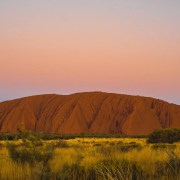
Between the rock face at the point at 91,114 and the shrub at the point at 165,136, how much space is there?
33438 millimetres

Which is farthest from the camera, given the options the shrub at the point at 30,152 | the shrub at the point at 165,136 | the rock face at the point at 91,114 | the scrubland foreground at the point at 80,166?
the rock face at the point at 91,114

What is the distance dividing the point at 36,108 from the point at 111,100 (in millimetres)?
18624

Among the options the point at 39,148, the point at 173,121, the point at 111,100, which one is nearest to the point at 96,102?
the point at 111,100

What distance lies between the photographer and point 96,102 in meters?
91.4

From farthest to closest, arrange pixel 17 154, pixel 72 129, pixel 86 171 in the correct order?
1. pixel 72 129
2. pixel 17 154
3. pixel 86 171

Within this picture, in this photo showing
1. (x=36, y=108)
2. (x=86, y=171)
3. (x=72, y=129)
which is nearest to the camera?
(x=86, y=171)

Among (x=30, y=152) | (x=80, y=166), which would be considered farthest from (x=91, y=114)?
(x=80, y=166)

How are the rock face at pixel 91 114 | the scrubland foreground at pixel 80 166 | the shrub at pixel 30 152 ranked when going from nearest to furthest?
the scrubland foreground at pixel 80 166
the shrub at pixel 30 152
the rock face at pixel 91 114

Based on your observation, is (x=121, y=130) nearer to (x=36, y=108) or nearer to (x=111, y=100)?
(x=111, y=100)

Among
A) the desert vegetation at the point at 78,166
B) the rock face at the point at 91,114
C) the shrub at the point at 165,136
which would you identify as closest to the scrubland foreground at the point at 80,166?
the desert vegetation at the point at 78,166

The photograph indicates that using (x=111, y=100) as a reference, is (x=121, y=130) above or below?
below

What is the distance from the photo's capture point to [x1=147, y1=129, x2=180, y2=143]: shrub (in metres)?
43.7

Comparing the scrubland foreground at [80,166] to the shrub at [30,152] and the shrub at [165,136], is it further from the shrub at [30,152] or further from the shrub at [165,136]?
the shrub at [165,136]

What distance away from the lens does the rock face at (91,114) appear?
82562mm
